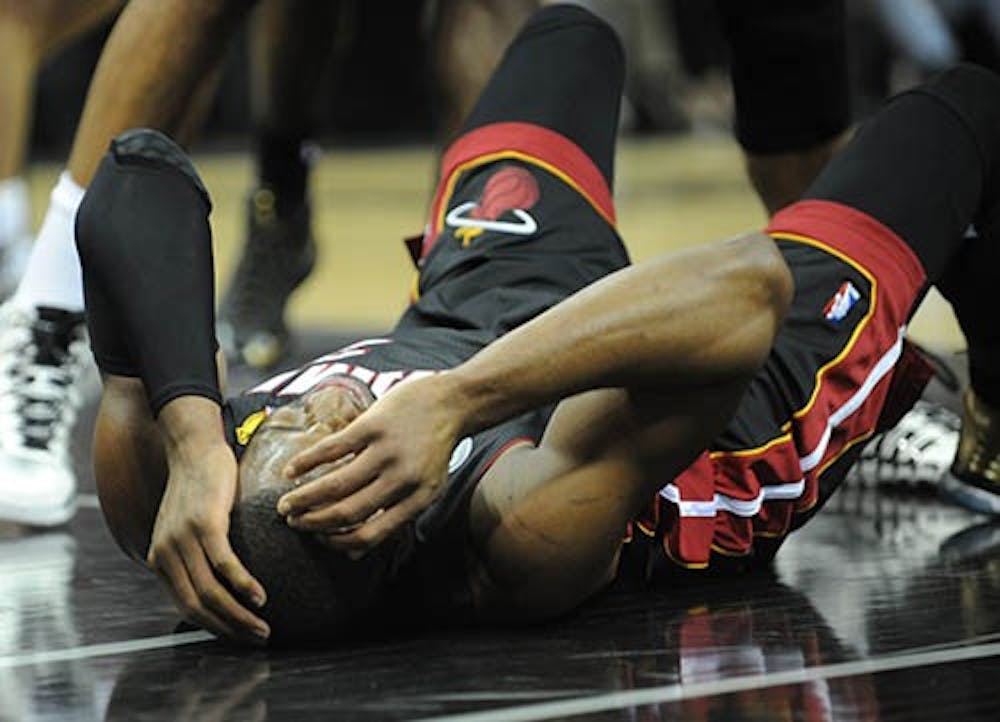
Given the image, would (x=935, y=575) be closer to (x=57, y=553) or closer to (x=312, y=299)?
(x=57, y=553)

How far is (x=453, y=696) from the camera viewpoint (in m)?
1.57

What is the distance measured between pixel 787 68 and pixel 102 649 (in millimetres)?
1243

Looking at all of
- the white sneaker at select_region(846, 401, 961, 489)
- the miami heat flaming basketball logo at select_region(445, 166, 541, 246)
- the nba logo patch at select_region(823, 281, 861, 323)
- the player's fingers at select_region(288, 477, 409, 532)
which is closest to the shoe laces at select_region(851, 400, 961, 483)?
the white sneaker at select_region(846, 401, 961, 489)

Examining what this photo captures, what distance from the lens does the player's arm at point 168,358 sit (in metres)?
1.63

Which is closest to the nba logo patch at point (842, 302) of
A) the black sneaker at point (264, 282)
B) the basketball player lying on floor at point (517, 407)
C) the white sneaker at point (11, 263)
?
the basketball player lying on floor at point (517, 407)

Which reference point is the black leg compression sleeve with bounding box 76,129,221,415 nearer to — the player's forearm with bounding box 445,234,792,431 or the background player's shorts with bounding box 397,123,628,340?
the player's forearm with bounding box 445,234,792,431

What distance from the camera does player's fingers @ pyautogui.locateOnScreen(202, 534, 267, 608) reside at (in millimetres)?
1604

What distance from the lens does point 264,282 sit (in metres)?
3.44

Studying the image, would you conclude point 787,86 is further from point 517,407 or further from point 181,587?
point 181,587

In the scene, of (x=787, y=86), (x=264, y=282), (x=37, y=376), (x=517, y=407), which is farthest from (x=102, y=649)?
(x=264, y=282)

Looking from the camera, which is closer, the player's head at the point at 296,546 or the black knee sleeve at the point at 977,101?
the player's head at the point at 296,546

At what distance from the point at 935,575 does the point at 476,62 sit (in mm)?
1177

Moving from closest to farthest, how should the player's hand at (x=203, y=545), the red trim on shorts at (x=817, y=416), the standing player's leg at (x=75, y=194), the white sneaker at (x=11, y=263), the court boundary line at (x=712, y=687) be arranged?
the court boundary line at (x=712, y=687) < the player's hand at (x=203, y=545) < the red trim on shorts at (x=817, y=416) < the standing player's leg at (x=75, y=194) < the white sneaker at (x=11, y=263)

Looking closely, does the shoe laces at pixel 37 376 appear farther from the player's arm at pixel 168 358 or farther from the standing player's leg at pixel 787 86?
the standing player's leg at pixel 787 86
